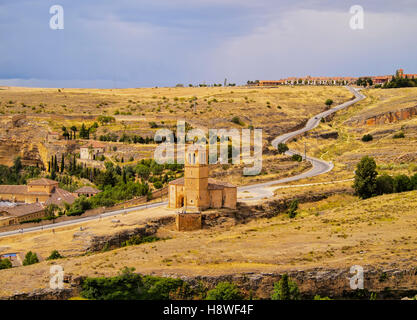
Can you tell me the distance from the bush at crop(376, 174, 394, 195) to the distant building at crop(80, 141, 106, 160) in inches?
1197

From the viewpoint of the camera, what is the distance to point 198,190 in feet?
141

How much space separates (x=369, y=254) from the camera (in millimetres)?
29562

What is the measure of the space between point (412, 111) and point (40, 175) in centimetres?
4960

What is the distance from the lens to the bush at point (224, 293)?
82.4ft

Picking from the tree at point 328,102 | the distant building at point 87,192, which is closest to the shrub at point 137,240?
the distant building at point 87,192

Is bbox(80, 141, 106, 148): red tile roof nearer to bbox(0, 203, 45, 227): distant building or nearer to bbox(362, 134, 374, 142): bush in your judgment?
bbox(0, 203, 45, 227): distant building

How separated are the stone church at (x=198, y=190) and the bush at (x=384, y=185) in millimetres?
13040

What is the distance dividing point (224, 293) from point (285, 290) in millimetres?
2691

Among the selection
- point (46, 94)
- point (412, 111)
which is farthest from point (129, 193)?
point (46, 94)

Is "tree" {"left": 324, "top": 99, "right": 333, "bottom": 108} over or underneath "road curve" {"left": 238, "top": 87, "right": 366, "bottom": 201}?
over

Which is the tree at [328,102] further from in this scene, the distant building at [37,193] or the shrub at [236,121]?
the distant building at [37,193]

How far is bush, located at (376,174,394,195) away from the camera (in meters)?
48.0

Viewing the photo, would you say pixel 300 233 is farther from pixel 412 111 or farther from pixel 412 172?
pixel 412 111

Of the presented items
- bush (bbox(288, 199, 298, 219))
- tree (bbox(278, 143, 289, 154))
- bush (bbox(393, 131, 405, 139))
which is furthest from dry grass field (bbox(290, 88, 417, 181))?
bush (bbox(288, 199, 298, 219))
